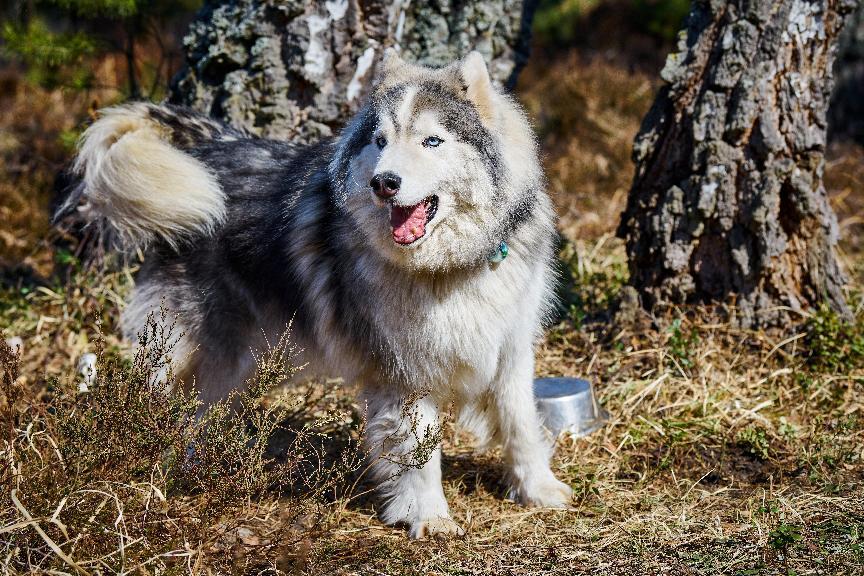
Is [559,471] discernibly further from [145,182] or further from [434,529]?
[145,182]

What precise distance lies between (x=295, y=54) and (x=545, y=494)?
103 inches

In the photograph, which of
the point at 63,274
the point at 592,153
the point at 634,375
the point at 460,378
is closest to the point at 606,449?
the point at 634,375

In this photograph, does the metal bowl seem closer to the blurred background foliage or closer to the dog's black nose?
the dog's black nose

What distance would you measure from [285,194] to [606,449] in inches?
A: 71.6

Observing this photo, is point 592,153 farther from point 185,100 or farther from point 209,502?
point 209,502

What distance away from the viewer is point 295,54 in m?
4.49

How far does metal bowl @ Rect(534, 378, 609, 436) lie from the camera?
3.85 metres

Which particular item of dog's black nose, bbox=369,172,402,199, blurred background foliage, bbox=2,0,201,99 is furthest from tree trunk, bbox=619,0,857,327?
blurred background foliage, bbox=2,0,201,99

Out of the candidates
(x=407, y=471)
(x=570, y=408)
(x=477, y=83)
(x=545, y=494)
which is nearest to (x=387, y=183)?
(x=477, y=83)

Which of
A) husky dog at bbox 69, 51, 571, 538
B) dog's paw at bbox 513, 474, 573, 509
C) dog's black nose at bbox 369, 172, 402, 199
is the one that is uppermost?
dog's black nose at bbox 369, 172, 402, 199

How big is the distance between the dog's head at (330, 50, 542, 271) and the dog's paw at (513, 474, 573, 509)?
3.41 ft

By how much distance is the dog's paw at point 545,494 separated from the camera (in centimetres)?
344

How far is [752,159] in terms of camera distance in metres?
4.05

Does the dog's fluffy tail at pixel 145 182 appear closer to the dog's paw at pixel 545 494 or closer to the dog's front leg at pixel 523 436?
the dog's front leg at pixel 523 436
